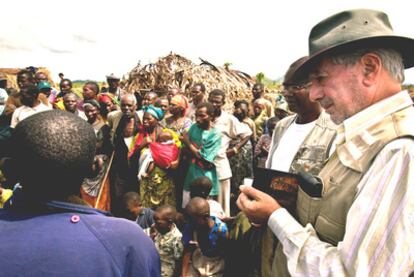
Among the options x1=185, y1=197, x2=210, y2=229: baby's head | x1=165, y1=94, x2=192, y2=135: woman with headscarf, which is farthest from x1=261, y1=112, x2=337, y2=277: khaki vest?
x1=165, y1=94, x2=192, y2=135: woman with headscarf

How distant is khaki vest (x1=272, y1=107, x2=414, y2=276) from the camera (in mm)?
1110

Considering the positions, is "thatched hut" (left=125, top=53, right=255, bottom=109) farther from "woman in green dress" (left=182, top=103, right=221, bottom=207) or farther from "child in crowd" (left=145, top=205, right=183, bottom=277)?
"child in crowd" (left=145, top=205, right=183, bottom=277)

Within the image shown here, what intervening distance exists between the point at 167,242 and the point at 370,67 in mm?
2598

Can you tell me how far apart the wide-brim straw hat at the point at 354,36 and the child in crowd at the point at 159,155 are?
3.09m

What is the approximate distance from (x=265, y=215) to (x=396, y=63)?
80cm

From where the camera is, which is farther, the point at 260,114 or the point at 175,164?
the point at 260,114

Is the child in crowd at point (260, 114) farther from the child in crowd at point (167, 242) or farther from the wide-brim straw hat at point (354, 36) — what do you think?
the wide-brim straw hat at point (354, 36)

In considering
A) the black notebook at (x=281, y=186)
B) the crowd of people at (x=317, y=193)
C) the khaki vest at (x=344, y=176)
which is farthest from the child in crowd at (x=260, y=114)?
the khaki vest at (x=344, y=176)

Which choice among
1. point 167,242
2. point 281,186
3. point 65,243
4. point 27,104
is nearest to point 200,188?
point 167,242

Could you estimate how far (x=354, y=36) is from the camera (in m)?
1.20

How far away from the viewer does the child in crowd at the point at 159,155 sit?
4.25 metres

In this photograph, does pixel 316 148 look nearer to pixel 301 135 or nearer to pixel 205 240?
pixel 301 135

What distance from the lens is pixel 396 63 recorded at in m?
1.22

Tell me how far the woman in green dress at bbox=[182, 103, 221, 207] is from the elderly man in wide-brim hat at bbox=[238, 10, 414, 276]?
9.51ft
